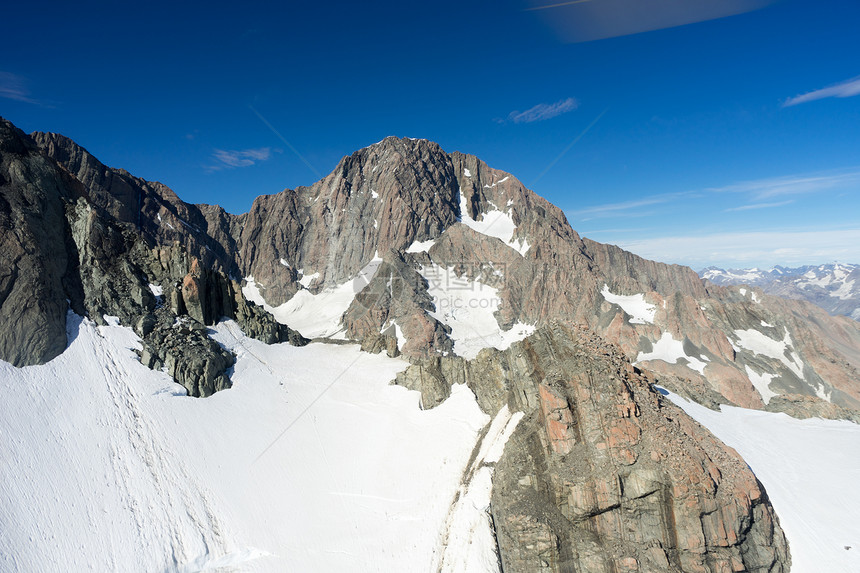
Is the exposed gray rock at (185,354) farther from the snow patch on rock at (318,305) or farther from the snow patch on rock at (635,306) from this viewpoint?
the snow patch on rock at (635,306)

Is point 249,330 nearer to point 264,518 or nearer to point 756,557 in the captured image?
point 264,518

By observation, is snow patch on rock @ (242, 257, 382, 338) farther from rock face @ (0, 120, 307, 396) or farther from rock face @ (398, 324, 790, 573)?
rock face @ (398, 324, 790, 573)

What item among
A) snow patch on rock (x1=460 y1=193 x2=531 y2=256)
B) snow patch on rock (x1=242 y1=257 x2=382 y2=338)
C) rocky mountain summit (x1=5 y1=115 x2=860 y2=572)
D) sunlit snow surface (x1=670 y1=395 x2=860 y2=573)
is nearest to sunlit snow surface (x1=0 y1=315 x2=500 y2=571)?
rocky mountain summit (x1=5 y1=115 x2=860 y2=572)

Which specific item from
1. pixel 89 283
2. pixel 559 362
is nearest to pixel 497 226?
pixel 559 362

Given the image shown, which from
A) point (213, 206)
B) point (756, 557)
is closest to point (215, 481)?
point (756, 557)

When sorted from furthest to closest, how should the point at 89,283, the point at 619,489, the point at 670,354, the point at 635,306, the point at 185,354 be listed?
1. the point at 635,306
2. the point at 670,354
3. the point at 89,283
4. the point at 185,354
5. the point at 619,489

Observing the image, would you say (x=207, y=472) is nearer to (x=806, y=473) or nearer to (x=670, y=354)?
(x=806, y=473)

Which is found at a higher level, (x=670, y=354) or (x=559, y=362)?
(x=559, y=362)
